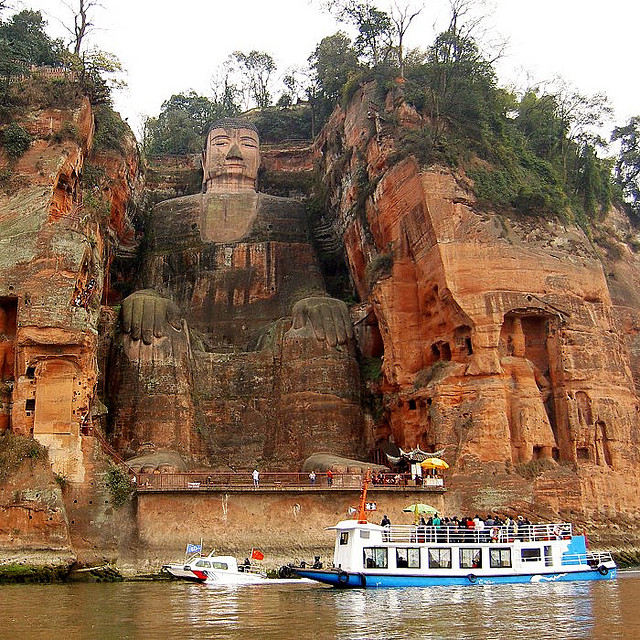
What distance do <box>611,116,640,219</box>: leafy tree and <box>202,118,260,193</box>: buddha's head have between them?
21.1 meters

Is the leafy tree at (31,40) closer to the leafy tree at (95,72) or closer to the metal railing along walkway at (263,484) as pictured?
the leafy tree at (95,72)

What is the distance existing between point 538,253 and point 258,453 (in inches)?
550

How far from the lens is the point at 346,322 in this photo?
3756 cm

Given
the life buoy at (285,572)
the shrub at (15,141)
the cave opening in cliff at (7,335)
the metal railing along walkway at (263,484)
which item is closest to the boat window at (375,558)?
the life buoy at (285,572)

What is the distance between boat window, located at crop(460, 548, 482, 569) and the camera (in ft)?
75.0

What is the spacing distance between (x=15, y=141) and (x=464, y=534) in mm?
22388

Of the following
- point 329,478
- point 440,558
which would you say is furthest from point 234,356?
point 440,558

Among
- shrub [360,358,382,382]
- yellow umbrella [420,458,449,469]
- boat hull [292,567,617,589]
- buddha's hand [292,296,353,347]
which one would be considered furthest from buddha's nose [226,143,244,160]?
boat hull [292,567,617,589]

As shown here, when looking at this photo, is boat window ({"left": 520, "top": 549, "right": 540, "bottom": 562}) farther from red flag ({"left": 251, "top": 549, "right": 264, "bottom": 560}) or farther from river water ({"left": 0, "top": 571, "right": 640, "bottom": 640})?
red flag ({"left": 251, "top": 549, "right": 264, "bottom": 560})

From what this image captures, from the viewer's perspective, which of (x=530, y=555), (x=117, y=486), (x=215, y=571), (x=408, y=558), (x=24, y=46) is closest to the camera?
(x=408, y=558)

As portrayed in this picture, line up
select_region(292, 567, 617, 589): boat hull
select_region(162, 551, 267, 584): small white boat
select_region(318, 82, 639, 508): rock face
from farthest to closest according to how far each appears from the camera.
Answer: select_region(318, 82, 639, 508): rock face → select_region(162, 551, 267, 584): small white boat → select_region(292, 567, 617, 589): boat hull

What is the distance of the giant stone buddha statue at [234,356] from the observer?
34.5 meters

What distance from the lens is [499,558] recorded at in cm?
2325

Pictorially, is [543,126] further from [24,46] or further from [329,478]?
[24,46]
